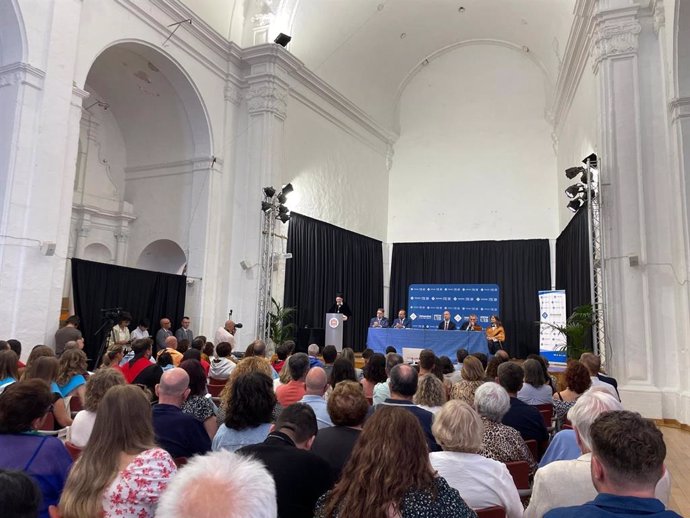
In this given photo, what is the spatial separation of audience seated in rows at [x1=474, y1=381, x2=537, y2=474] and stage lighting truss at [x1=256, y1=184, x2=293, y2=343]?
306 inches

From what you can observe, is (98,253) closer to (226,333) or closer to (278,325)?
(226,333)

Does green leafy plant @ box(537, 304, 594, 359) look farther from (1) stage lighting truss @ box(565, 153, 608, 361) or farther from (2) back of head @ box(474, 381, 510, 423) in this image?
(2) back of head @ box(474, 381, 510, 423)

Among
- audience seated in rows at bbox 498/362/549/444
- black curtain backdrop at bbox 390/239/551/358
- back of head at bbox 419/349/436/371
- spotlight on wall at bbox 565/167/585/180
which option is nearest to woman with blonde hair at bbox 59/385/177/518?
audience seated in rows at bbox 498/362/549/444

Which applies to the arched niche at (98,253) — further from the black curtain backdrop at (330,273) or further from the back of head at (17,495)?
the back of head at (17,495)

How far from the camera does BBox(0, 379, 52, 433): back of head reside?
1866mm

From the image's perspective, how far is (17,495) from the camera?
1.03m

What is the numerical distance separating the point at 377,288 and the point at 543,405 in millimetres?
11279

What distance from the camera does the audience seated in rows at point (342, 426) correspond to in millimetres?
2135

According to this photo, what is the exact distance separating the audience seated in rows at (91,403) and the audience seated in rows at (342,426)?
1.03 m

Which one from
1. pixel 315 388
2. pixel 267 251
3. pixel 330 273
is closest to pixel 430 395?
pixel 315 388

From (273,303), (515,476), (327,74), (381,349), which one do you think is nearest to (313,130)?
(327,74)

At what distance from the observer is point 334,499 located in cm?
146

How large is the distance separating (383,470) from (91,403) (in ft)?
5.77

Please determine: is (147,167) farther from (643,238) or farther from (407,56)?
(643,238)
